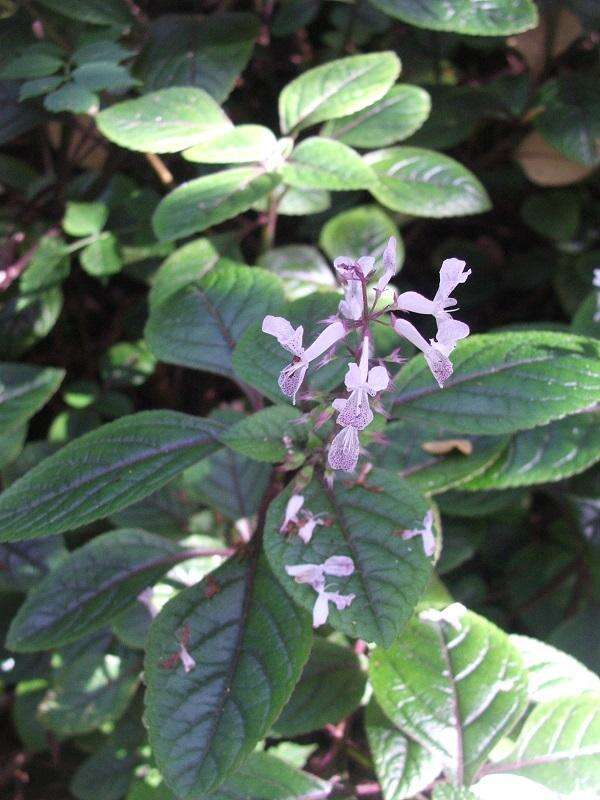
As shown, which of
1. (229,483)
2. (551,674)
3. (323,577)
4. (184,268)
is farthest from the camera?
(184,268)

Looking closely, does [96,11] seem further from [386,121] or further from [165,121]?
[386,121]

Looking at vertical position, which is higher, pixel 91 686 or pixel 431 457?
pixel 431 457

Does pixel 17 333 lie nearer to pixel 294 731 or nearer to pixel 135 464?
pixel 135 464

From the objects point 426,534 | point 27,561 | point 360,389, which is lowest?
point 27,561

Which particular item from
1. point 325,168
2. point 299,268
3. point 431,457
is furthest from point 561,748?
point 299,268

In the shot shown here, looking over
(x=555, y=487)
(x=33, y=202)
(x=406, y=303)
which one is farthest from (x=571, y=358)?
(x=33, y=202)

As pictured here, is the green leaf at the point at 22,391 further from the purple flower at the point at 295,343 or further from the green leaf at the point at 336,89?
the purple flower at the point at 295,343

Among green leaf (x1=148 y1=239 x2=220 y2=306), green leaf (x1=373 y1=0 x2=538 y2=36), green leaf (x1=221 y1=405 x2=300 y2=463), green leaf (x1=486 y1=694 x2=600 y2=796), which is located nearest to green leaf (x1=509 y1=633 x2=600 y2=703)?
green leaf (x1=486 y1=694 x2=600 y2=796)

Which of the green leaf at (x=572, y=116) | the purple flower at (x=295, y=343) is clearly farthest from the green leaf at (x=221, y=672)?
the green leaf at (x=572, y=116)
